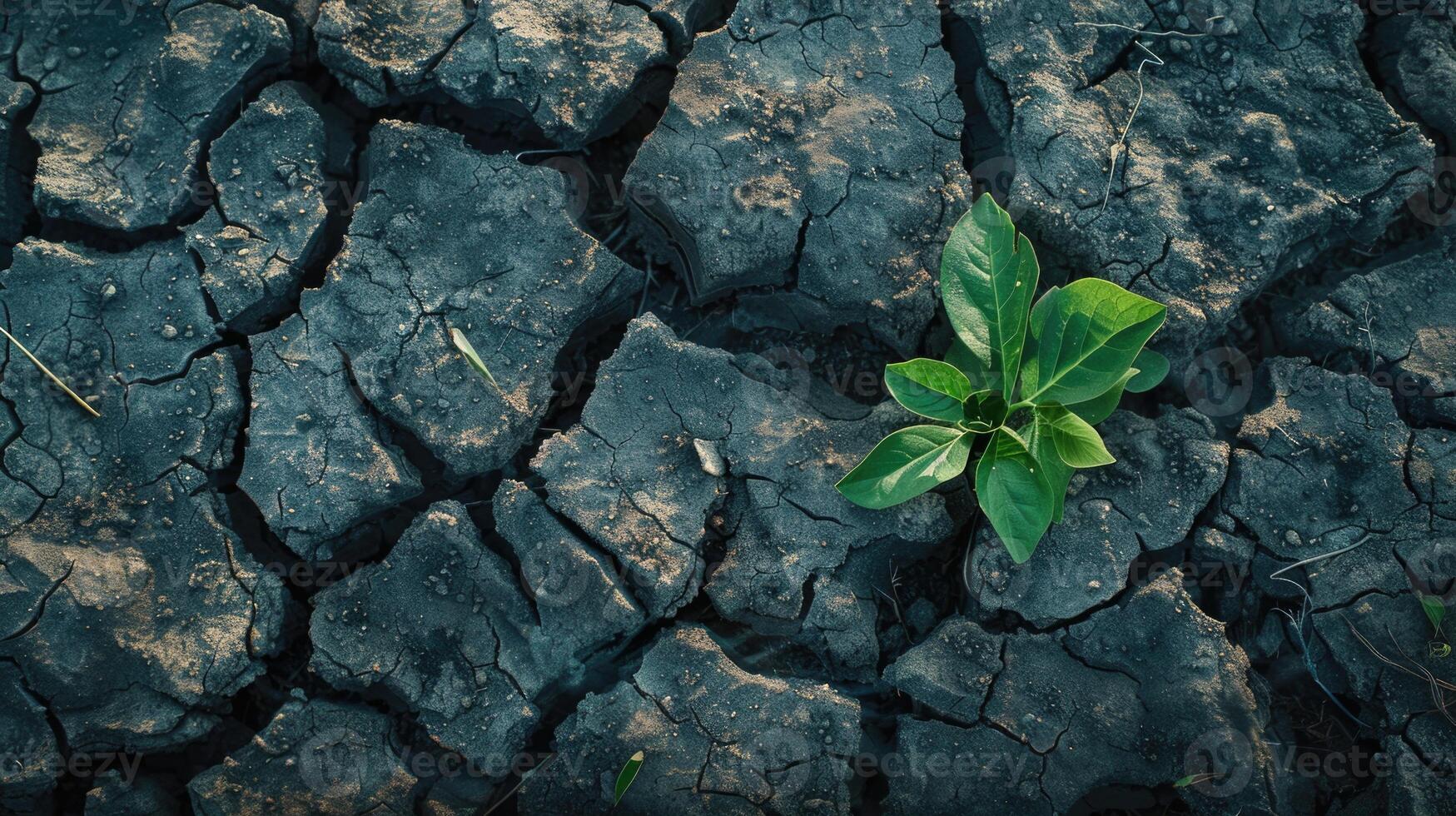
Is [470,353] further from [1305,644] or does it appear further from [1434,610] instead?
[1434,610]

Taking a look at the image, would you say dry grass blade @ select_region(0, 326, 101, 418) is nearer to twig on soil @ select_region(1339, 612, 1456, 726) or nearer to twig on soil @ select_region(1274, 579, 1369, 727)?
twig on soil @ select_region(1274, 579, 1369, 727)

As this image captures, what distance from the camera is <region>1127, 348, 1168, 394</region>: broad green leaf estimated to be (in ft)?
8.75

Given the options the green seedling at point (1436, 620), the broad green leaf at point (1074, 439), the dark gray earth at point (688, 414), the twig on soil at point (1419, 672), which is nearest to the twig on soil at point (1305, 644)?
the dark gray earth at point (688, 414)

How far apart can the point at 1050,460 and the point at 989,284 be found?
0.53 meters

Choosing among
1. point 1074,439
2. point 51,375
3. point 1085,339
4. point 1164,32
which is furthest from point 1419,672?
point 51,375

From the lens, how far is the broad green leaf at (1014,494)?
248 cm

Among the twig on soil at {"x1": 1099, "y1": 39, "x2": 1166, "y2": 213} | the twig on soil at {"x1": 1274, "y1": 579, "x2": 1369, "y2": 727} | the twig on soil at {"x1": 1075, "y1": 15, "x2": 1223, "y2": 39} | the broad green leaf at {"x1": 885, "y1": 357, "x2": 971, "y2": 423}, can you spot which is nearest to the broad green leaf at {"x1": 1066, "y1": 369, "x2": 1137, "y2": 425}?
the broad green leaf at {"x1": 885, "y1": 357, "x2": 971, "y2": 423}

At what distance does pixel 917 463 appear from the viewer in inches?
100.0

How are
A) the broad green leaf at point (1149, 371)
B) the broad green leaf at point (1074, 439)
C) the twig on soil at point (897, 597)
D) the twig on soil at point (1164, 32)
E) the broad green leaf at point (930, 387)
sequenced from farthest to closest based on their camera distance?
1. the twig on soil at point (1164, 32)
2. the twig on soil at point (897, 597)
3. the broad green leaf at point (1149, 371)
4. the broad green leaf at point (930, 387)
5. the broad green leaf at point (1074, 439)

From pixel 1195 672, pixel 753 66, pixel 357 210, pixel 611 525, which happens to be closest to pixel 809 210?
pixel 753 66

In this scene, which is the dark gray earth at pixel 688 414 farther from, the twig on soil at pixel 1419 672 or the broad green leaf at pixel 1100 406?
the broad green leaf at pixel 1100 406

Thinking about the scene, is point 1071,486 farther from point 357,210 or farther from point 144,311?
point 144,311

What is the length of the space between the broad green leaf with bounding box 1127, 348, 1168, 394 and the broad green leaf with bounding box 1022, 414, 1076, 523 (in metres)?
0.34

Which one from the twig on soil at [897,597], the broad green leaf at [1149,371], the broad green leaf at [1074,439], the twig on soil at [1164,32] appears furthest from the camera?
the twig on soil at [1164,32]
